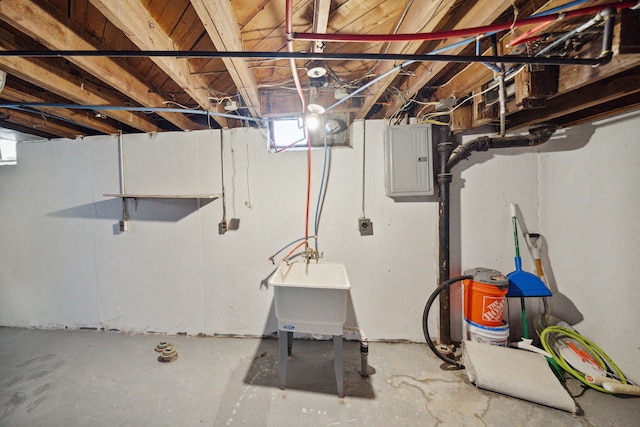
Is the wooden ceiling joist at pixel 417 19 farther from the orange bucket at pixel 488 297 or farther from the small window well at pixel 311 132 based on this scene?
the orange bucket at pixel 488 297

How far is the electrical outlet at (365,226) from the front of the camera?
6.77 ft

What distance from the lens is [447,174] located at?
6.29ft

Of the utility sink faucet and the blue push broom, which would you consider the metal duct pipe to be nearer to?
the blue push broom

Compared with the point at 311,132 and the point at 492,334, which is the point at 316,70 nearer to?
the point at 311,132

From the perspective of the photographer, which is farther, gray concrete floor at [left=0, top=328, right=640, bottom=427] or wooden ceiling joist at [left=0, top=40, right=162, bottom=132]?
gray concrete floor at [left=0, top=328, right=640, bottom=427]

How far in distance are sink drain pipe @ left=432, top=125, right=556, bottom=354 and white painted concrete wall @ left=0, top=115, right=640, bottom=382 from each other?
0.39 feet

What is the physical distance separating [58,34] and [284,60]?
1058 mm

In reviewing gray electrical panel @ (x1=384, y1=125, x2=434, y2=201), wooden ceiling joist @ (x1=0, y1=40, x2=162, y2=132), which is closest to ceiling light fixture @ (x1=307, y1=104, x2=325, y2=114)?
gray electrical panel @ (x1=384, y1=125, x2=434, y2=201)

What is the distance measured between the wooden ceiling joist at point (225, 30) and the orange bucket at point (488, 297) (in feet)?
7.21

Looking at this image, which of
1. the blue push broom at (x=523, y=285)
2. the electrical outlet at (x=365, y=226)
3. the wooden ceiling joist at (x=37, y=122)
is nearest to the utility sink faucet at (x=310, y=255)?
the electrical outlet at (x=365, y=226)

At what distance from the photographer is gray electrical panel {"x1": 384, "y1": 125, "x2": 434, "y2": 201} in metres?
1.89

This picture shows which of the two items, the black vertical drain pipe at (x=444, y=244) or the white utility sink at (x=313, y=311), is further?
the black vertical drain pipe at (x=444, y=244)

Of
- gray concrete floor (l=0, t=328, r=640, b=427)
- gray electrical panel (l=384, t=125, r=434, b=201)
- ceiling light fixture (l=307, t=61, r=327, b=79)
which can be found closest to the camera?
ceiling light fixture (l=307, t=61, r=327, b=79)

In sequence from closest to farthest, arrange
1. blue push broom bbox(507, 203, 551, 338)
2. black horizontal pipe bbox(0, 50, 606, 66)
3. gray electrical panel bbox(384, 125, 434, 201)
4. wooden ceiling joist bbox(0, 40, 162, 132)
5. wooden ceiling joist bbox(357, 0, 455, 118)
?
black horizontal pipe bbox(0, 50, 606, 66), wooden ceiling joist bbox(357, 0, 455, 118), wooden ceiling joist bbox(0, 40, 162, 132), blue push broom bbox(507, 203, 551, 338), gray electrical panel bbox(384, 125, 434, 201)
